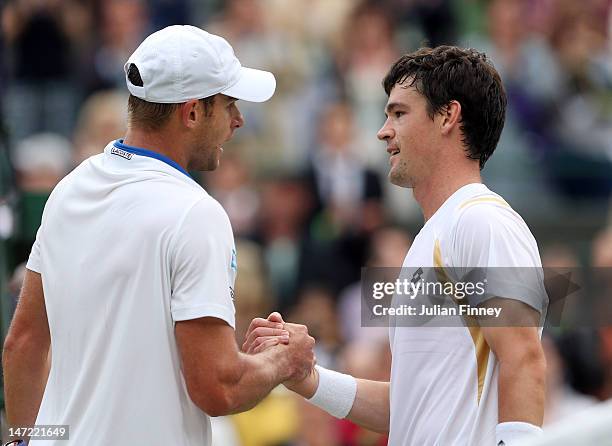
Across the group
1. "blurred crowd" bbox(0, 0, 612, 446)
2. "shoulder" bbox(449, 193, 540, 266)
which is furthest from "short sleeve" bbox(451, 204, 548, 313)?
"blurred crowd" bbox(0, 0, 612, 446)

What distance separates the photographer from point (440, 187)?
435 cm

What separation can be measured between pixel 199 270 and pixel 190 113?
0.55 meters

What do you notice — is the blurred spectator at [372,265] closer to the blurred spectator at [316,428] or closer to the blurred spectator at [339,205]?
the blurred spectator at [339,205]

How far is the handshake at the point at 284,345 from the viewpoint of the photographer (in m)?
4.15

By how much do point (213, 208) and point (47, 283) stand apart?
581 millimetres

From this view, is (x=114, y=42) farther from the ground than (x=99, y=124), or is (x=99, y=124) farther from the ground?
(x=114, y=42)

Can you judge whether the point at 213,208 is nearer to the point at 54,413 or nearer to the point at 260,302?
the point at 54,413

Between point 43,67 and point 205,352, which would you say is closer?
point 205,352

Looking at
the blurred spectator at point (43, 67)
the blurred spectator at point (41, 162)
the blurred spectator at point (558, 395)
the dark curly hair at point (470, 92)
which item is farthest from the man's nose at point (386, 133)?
the blurred spectator at point (43, 67)

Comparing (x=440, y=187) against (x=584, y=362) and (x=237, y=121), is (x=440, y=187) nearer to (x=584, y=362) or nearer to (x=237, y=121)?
(x=237, y=121)

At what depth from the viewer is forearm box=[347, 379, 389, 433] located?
464 centimetres

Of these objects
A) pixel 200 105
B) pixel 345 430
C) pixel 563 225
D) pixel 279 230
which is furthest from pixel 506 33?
pixel 200 105

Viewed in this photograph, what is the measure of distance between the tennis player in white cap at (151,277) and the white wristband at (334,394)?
21.8 inches

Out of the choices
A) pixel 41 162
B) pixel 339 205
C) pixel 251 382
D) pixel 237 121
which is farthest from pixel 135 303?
pixel 339 205
